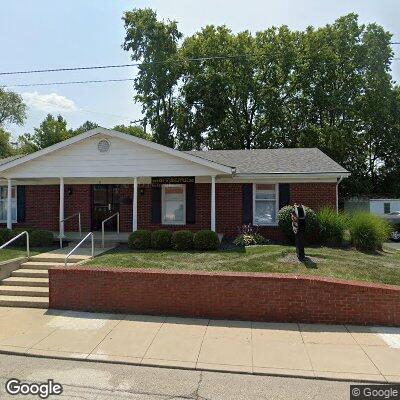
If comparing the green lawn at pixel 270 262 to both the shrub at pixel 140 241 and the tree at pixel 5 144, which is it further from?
the tree at pixel 5 144

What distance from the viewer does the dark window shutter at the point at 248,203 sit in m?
14.4

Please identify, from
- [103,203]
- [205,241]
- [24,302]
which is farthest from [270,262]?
[103,203]

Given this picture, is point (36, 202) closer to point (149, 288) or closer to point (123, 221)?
point (123, 221)

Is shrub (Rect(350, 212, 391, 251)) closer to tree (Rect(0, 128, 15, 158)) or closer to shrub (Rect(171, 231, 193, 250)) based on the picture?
shrub (Rect(171, 231, 193, 250))

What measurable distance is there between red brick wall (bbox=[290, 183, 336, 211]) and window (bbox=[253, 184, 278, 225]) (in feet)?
2.25

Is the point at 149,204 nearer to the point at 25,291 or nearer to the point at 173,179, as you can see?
the point at 173,179

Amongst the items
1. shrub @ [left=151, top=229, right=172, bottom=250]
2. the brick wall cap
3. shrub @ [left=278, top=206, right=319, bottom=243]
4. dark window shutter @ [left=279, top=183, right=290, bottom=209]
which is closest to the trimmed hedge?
shrub @ [left=151, top=229, right=172, bottom=250]

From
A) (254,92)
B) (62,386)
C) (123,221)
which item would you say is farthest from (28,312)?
(254,92)

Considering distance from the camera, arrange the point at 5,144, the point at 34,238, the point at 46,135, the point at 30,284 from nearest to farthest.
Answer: the point at 30,284 < the point at 34,238 < the point at 5,144 < the point at 46,135

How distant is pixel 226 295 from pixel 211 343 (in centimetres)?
147

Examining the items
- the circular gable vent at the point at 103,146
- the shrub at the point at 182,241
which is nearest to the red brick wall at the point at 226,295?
the shrub at the point at 182,241

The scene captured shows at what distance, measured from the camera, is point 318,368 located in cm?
546

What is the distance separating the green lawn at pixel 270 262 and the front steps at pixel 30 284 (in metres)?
1.19

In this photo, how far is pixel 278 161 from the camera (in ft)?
51.4
